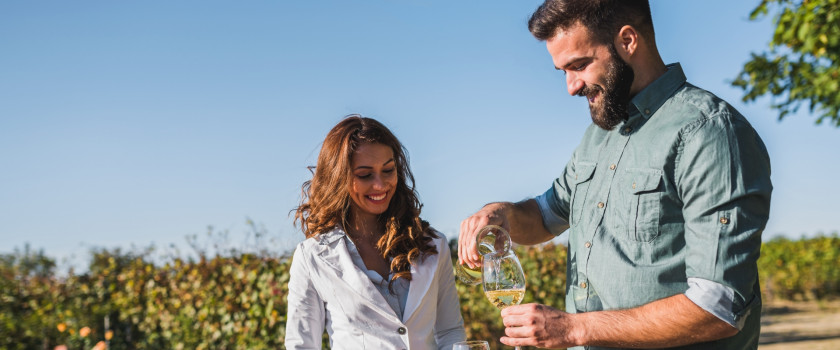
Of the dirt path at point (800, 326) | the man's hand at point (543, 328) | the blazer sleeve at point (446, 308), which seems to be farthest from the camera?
the dirt path at point (800, 326)

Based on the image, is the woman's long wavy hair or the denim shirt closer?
the denim shirt

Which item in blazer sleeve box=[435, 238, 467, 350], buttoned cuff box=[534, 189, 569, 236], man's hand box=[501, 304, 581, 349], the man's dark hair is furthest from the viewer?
blazer sleeve box=[435, 238, 467, 350]

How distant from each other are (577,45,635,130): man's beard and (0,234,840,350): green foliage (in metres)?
4.20

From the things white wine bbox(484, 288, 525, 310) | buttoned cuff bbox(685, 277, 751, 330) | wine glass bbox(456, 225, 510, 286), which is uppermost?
wine glass bbox(456, 225, 510, 286)

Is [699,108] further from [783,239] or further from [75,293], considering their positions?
[783,239]

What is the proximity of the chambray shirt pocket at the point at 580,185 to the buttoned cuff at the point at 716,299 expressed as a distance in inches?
26.7

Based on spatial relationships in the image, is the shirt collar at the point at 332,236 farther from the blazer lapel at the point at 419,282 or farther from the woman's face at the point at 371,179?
the blazer lapel at the point at 419,282

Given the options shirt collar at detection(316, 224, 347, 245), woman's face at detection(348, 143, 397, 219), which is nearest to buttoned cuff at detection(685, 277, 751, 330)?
woman's face at detection(348, 143, 397, 219)

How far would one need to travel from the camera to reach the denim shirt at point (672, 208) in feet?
6.64

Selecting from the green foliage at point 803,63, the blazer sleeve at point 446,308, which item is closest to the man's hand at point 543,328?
the blazer sleeve at point 446,308

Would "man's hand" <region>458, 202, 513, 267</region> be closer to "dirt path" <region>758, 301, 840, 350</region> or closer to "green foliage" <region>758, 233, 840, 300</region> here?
"dirt path" <region>758, 301, 840, 350</region>

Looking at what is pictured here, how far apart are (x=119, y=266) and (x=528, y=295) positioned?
206 inches

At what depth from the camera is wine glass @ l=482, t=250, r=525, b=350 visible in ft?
8.05

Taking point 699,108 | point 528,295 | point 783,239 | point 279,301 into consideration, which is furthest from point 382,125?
point 783,239
